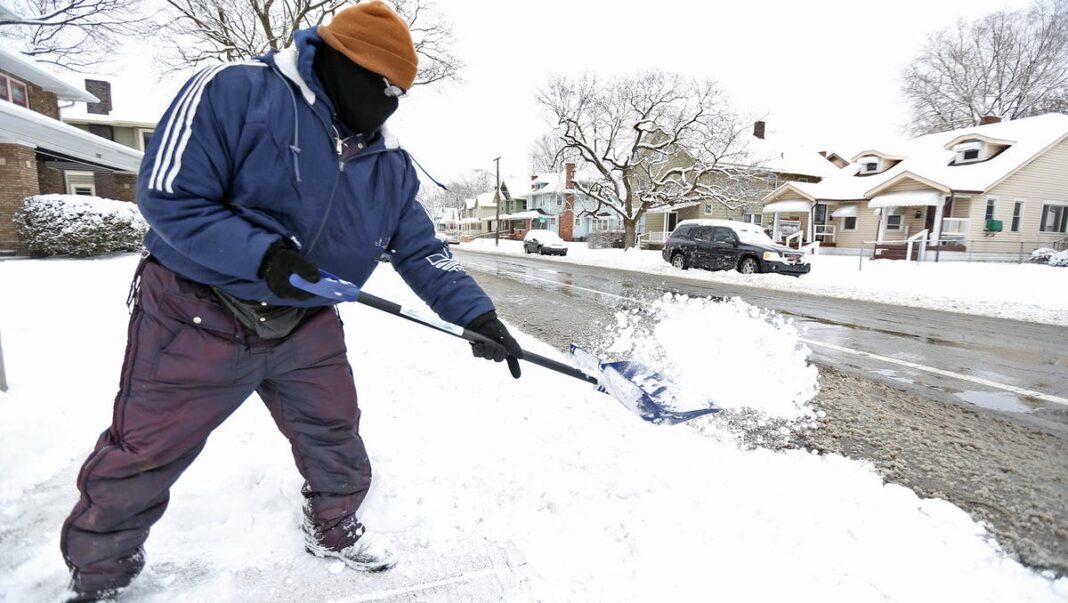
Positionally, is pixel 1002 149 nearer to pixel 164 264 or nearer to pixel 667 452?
pixel 667 452

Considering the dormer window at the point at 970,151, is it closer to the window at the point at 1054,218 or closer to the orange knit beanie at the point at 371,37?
the window at the point at 1054,218

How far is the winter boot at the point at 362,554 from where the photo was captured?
6.04 ft

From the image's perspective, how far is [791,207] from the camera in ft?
89.7

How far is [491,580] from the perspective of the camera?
182cm

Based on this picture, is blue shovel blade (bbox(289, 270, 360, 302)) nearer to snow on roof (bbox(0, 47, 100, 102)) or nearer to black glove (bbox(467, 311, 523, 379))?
black glove (bbox(467, 311, 523, 379))

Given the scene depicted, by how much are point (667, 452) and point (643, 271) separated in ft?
46.1

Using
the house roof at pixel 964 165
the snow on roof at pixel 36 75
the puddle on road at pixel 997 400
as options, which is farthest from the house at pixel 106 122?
the house roof at pixel 964 165

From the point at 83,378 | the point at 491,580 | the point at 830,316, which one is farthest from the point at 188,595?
the point at 830,316

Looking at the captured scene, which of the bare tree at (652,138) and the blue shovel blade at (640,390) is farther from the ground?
the bare tree at (652,138)

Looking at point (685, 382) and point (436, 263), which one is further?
point (685, 382)

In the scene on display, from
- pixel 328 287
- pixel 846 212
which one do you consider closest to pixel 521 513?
pixel 328 287

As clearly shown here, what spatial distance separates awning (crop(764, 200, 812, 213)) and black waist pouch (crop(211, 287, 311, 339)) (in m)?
29.8

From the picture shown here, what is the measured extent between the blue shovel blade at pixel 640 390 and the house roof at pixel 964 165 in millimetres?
25231

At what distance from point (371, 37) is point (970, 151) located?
31.3m
